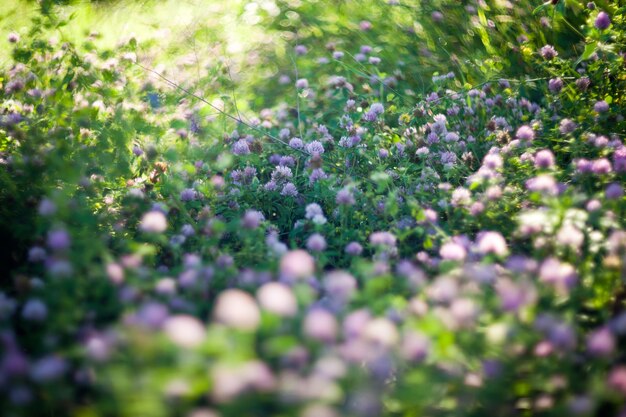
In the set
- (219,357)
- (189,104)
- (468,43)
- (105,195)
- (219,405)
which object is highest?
(468,43)

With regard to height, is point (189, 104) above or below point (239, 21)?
below

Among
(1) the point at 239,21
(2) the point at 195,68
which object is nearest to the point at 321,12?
(1) the point at 239,21

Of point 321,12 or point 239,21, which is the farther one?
point 239,21

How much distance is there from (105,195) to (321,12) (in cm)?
221

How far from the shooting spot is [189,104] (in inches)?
109

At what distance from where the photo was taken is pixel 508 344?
1031 millimetres

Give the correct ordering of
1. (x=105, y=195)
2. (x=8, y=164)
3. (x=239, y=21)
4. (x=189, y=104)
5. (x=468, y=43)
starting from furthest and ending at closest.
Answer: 1. (x=239, y=21)
2. (x=468, y=43)
3. (x=189, y=104)
4. (x=105, y=195)
5. (x=8, y=164)

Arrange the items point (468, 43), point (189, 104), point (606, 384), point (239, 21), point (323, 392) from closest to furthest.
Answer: point (323, 392) → point (606, 384) → point (189, 104) → point (468, 43) → point (239, 21)

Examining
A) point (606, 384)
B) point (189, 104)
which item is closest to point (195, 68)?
point (189, 104)

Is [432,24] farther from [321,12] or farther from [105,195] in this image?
[105,195]

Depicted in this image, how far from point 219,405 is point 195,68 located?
112 inches

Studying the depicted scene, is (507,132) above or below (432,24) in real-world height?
below

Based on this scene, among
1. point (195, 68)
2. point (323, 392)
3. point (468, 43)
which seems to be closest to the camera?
point (323, 392)

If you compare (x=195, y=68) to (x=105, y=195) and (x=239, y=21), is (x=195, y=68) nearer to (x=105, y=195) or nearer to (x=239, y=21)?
(x=239, y=21)
